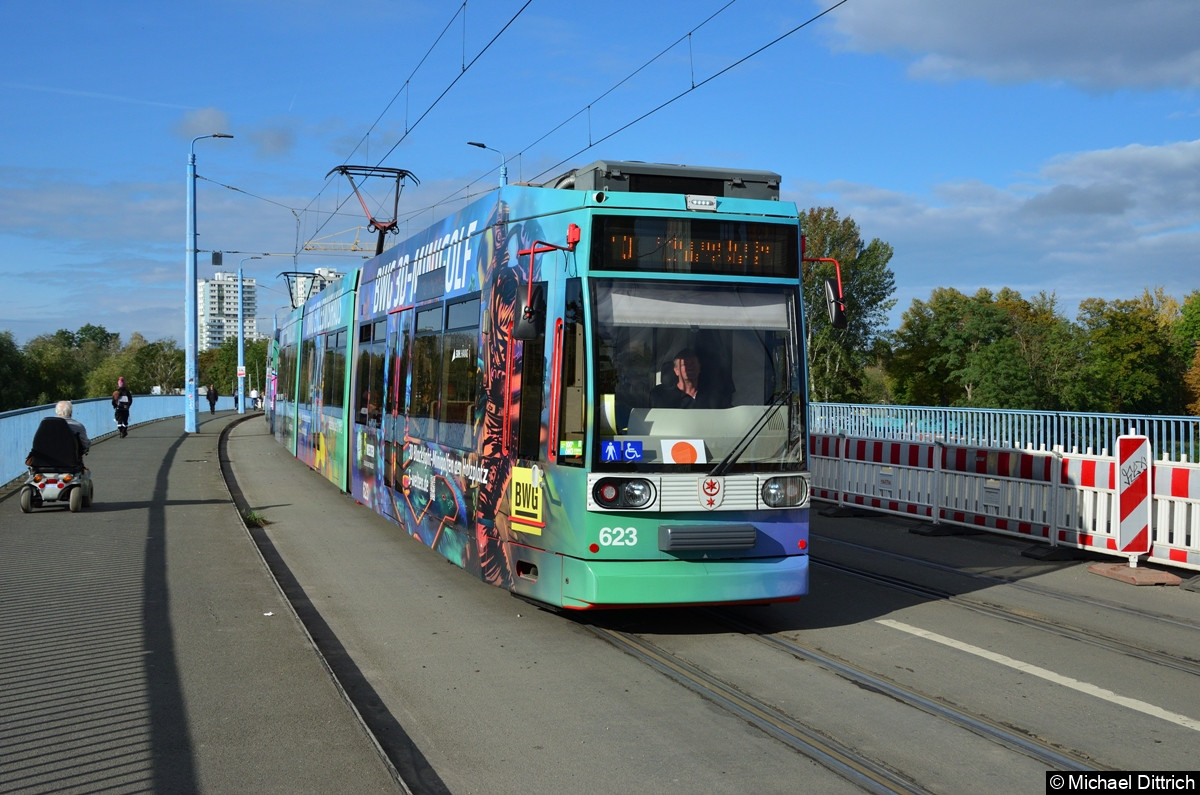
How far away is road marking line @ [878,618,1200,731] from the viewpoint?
19.5ft

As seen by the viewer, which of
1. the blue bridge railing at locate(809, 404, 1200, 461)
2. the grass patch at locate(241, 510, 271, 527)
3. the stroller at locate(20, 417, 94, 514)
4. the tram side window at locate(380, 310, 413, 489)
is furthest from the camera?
the blue bridge railing at locate(809, 404, 1200, 461)

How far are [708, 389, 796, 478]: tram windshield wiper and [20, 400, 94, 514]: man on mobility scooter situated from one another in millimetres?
10973

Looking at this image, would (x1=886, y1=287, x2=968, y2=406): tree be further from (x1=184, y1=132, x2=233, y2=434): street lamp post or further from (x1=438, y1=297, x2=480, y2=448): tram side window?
(x1=438, y1=297, x2=480, y2=448): tram side window

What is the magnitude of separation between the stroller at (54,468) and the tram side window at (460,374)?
7.50 meters

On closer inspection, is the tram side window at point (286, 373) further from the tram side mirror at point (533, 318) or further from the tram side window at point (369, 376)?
the tram side mirror at point (533, 318)

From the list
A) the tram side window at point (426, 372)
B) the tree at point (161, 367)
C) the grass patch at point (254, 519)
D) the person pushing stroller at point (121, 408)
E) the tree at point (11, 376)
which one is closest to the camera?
the tram side window at point (426, 372)

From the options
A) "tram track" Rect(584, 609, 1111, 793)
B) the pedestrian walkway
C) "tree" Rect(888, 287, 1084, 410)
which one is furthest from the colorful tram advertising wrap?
"tree" Rect(888, 287, 1084, 410)

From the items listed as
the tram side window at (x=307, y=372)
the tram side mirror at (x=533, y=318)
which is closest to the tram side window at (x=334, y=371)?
the tram side window at (x=307, y=372)

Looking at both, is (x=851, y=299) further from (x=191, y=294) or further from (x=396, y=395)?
(x=396, y=395)

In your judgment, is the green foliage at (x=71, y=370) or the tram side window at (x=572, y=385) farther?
the green foliage at (x=71, y=370)

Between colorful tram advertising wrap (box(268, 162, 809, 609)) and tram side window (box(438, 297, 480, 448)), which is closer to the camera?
colorful tram advertising wrap (box(268, 162, 809, 609))

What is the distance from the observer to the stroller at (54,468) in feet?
48.9

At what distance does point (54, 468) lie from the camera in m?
15.0

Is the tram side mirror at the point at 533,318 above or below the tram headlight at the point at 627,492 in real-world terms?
above
